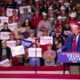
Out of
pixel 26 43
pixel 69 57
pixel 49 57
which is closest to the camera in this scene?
pixel 69 57

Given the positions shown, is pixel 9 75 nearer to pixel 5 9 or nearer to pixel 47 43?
pixel 47 43

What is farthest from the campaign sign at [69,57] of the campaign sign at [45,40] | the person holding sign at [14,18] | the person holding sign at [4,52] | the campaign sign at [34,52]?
the person holding sign at [14,18]

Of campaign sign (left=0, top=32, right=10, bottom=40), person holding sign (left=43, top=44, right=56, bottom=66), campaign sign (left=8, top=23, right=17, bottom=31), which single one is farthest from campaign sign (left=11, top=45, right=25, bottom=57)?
campaign sign (left=8, top=23, right=17, bottom=31)

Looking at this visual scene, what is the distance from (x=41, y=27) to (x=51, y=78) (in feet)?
14.8

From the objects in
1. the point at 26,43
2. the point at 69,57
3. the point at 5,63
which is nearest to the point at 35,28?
the point at 26,43

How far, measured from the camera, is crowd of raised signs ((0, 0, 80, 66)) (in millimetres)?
10891

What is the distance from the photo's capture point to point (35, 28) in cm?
1348

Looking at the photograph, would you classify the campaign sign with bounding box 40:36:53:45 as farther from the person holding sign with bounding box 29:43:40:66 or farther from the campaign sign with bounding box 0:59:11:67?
the campaign sign with bounding box 0:59:11:67

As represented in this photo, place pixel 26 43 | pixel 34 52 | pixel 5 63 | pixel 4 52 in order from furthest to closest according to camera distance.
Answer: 1. pixel 26 43
2. pixel 4 52
3. pixel 5 63
4. pixel 34 52

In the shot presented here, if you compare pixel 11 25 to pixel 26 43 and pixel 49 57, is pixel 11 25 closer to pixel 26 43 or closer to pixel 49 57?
pixel 26 43

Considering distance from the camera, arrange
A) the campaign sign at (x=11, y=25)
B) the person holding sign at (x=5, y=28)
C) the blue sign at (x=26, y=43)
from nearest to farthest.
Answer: the blue sign at (x=26, y=43)
the person holding sign at (x=5, y=28)
the campaign sign at (x=11, y=25)

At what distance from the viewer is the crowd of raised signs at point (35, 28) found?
10.9 meters

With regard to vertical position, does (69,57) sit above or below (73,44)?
below

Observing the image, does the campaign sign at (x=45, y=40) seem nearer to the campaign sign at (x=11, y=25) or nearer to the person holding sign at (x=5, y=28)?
the person holding sign at (x=5, y=28)
